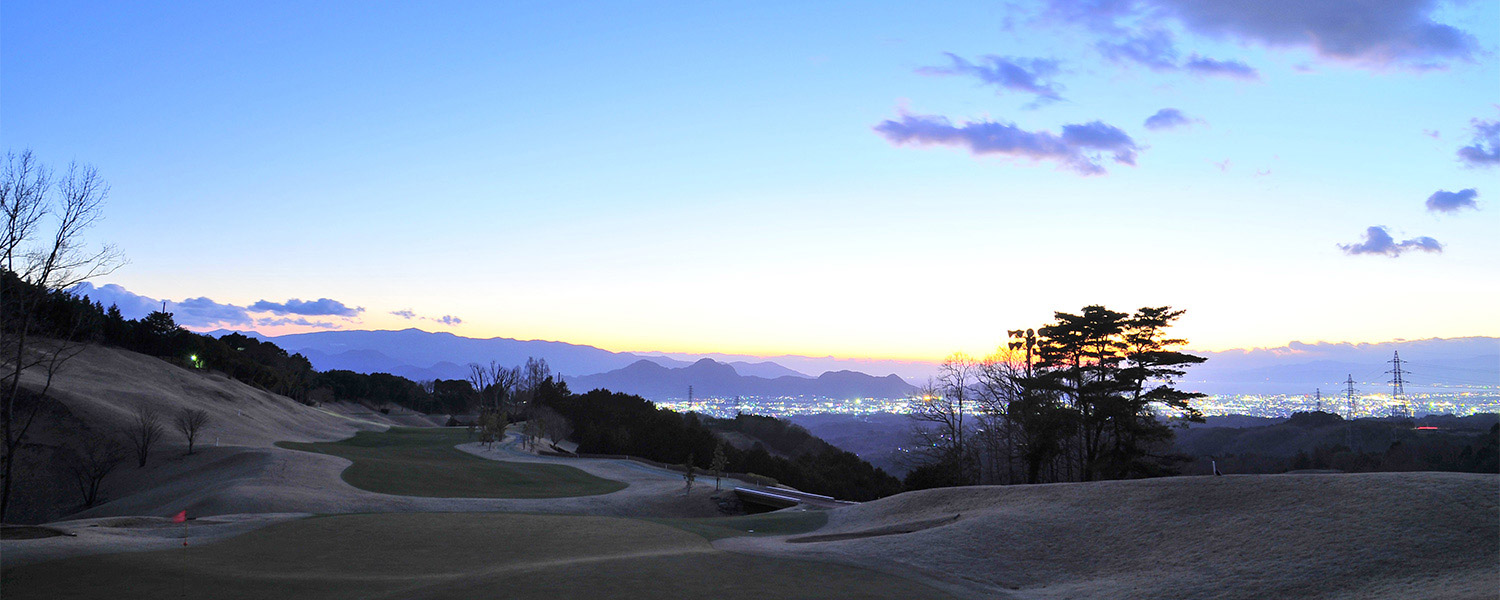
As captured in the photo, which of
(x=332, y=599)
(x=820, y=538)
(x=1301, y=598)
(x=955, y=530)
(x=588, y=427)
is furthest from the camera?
(x=588, y=427)

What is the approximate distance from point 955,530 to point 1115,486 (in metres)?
4.10

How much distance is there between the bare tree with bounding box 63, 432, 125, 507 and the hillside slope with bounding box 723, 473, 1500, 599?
3028cm

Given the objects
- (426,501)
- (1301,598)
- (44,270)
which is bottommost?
(426,501)

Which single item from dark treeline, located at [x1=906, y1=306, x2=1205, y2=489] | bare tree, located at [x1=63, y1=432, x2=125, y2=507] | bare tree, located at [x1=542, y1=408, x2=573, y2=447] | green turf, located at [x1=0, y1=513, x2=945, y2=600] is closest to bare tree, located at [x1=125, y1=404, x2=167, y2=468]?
bare tree, located at [x1=63, y1=432, x2=125, y2=507]

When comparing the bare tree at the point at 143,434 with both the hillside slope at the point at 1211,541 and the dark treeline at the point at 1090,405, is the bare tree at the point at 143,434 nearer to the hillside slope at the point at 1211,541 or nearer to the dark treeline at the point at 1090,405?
the hillside slope at the point at 1211,541

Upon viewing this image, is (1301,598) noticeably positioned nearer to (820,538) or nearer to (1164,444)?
(820,538)

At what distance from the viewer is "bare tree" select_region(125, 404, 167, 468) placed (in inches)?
1382

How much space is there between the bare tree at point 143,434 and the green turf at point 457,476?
6228mm

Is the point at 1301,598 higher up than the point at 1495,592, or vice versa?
the point at 1495,592

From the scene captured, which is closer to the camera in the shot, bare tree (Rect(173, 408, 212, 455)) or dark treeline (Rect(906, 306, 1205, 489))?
bare tree (Rect(173, 408, 212, 455))

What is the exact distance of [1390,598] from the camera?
909 cm

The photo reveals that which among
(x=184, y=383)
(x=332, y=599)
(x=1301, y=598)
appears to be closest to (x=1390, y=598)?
(x=1301, y=598)

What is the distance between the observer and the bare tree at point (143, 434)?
3509cm

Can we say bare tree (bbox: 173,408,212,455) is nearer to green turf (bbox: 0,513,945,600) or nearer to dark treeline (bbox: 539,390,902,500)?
dark treeline (bbox: 539,390,902,500)
